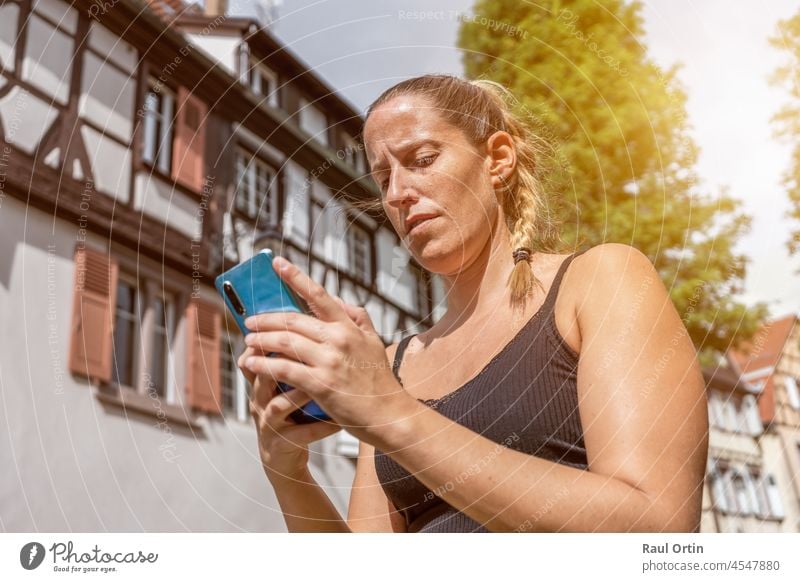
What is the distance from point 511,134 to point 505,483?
16.8 inches

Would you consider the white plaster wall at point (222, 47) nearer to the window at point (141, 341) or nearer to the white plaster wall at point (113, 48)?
the white plaster wall at point (113, 48)

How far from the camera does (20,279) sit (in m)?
2.57

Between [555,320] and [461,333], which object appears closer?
[555,320]

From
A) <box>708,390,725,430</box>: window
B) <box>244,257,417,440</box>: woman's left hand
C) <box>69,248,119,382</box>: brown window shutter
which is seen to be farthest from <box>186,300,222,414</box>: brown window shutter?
<box>708,390,725,430</box>: window

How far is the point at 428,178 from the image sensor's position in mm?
729

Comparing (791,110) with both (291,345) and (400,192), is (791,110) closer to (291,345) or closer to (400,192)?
(400,192)

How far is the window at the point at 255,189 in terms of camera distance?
420 centimetres

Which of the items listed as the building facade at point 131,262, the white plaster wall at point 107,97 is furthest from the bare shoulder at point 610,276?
the white plaster wall at point 107,97

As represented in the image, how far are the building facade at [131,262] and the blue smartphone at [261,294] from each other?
4.01ft

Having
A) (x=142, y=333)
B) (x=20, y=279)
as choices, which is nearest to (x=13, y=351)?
(x=20, y=279)

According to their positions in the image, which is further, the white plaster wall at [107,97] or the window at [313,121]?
the window at [313,121]

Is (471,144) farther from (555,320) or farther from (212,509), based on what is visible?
(212,509)

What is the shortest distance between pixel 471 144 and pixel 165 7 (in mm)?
3522
